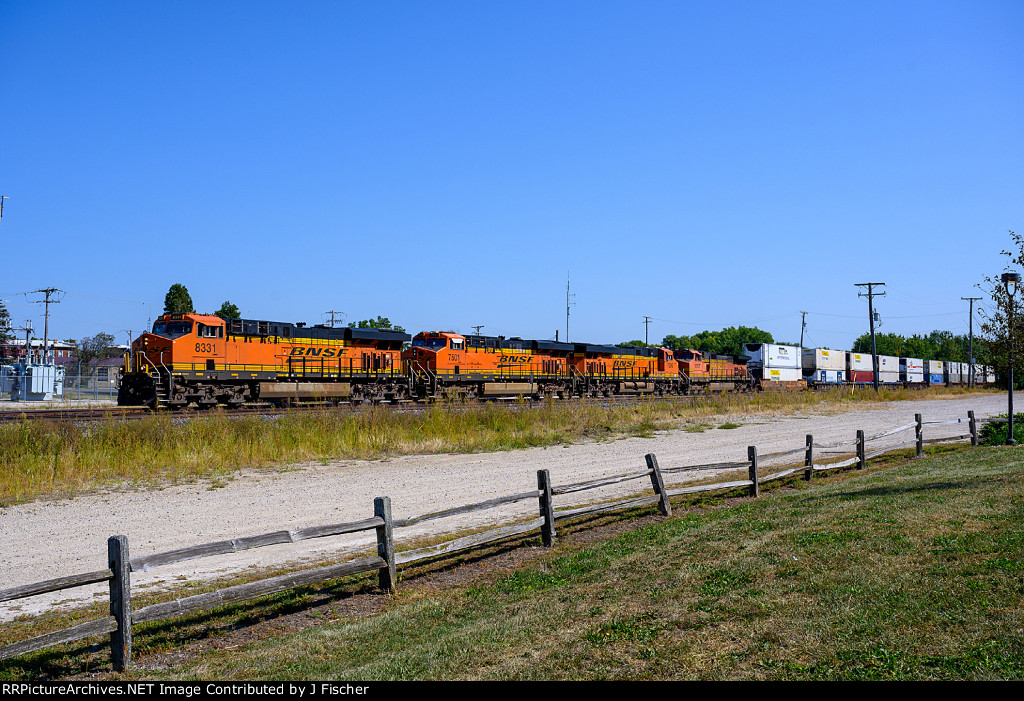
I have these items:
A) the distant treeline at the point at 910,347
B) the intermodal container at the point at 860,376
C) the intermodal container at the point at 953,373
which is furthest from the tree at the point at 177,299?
the distant treeline at the point at 910,347

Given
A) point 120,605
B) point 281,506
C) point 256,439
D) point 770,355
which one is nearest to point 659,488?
point 281,506

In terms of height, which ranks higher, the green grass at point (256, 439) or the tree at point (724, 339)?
the tree at point (724, 339)

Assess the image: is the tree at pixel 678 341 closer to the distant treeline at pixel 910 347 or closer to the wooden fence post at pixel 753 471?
the distant treeline at pixel 910 347

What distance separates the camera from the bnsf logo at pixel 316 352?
32.0m

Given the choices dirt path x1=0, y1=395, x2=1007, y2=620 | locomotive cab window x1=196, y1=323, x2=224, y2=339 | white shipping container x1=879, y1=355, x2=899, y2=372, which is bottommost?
dirt path x1=0, y1=395, x2=1007, y2=620

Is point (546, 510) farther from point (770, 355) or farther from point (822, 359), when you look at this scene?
point (822, 359)

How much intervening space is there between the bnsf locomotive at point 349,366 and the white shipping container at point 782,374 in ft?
36.8

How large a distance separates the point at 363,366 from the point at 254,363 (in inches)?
236

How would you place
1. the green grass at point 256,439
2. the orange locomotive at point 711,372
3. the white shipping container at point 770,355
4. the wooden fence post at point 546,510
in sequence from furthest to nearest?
the white shipping container at point 770,355 → the orange locomotive at point 711,372 → the green grass at point 256,439 → the wooden fence post at point 546,510

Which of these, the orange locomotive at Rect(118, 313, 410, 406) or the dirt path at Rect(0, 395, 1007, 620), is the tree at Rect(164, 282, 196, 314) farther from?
the dirt path at Rect(0, 395, 1007, 620)

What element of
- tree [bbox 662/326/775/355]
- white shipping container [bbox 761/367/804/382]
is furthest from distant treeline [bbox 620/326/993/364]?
white shipping container [bbox 761/367/804/382]

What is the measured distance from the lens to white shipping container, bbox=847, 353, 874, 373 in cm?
7088

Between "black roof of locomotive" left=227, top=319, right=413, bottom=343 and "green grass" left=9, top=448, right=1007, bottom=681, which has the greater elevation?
"black roof of locomotive" left=227, top=319, right=413, bottom=343

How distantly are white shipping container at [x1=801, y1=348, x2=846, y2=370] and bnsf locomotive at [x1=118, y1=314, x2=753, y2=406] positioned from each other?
19.0 meters
